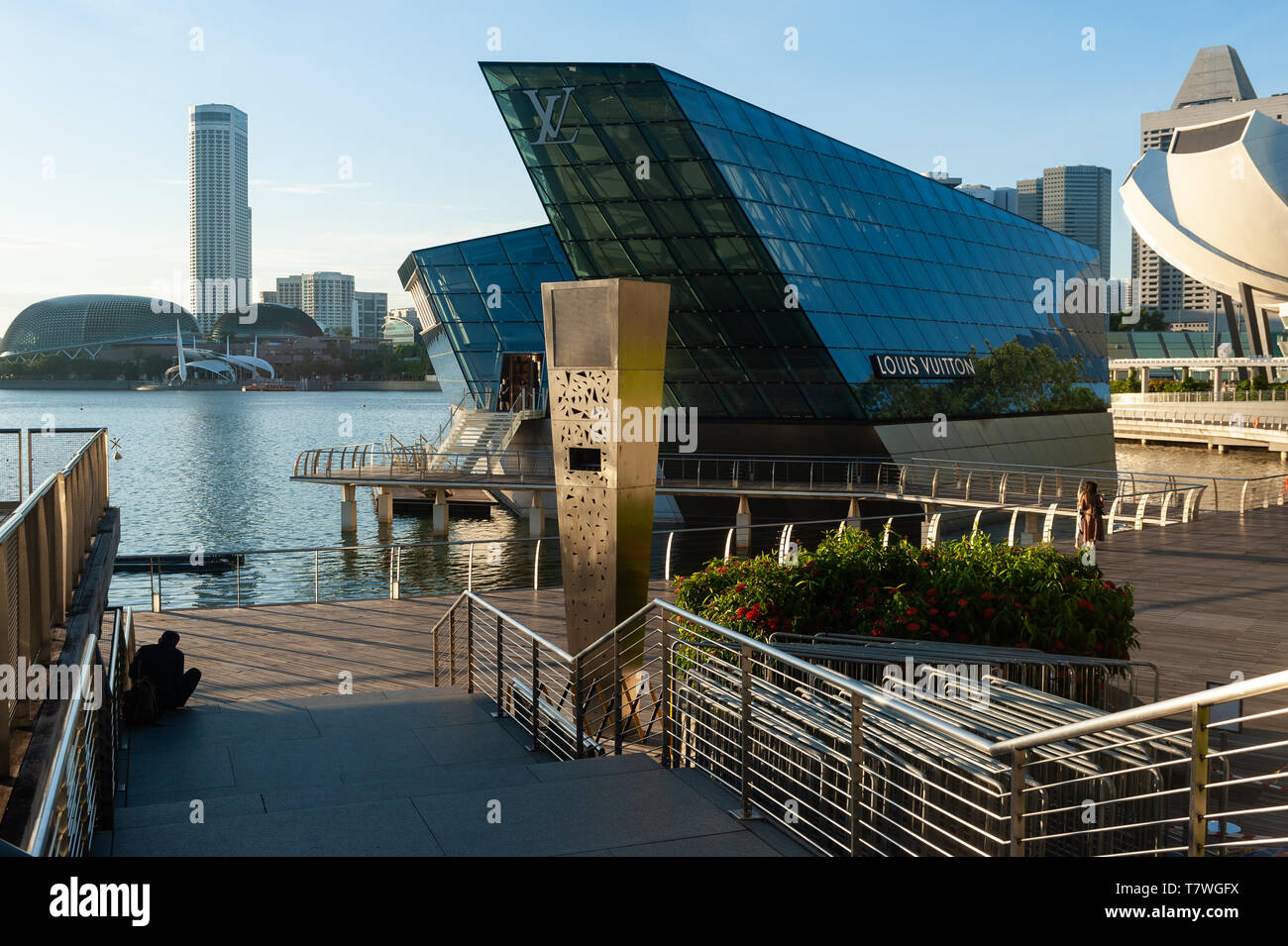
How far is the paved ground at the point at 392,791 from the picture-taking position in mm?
5230

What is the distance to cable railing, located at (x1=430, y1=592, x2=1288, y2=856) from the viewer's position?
13.8 feet

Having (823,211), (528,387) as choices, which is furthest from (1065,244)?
(528,387)

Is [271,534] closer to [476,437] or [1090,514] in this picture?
[476,437]

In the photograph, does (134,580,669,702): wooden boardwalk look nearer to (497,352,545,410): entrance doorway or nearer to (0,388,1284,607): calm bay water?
(0,388,1284,607): calm bay water

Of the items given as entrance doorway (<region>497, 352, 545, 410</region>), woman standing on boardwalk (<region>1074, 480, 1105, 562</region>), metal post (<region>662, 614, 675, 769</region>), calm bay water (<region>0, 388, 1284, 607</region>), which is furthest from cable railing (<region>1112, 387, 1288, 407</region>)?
metal post (<region>662, 614, 675, 769</region>)

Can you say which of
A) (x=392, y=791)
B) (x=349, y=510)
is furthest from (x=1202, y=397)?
(x=392, y=791)

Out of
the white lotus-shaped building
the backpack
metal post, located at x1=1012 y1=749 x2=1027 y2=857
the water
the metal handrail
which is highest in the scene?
the white lotus-shaped building

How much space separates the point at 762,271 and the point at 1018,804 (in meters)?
29.8

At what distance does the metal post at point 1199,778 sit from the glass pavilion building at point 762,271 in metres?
29.7

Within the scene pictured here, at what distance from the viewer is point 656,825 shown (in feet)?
17.7
